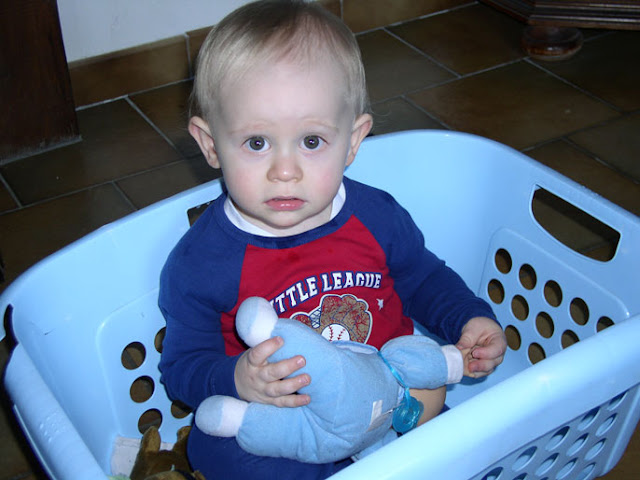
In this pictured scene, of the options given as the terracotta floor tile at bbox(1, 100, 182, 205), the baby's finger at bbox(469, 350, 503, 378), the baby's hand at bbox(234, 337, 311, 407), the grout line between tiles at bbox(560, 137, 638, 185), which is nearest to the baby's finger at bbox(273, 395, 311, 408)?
the baby's hand at bbox(234, 337, 311, 407)

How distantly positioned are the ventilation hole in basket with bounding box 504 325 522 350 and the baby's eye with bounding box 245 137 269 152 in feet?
1.79

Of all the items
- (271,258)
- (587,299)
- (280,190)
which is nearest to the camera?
(280,190)

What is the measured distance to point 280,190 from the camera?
74cm

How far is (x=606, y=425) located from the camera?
0.80 meters

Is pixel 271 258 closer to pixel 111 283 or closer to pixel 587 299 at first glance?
pixel 111 283

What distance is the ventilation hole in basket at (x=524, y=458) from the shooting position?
708 millimetres

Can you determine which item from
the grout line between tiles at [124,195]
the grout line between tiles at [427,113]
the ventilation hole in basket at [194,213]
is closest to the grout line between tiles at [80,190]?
the grout line between tiles at [124,195]

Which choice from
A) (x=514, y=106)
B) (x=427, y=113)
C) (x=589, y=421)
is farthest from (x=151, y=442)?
(x=514, y=106)

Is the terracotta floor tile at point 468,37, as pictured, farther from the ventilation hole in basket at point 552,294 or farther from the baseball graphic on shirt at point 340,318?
the baseball graphic on shirt at point 340,318

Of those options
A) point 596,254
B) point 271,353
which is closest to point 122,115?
point 596,254

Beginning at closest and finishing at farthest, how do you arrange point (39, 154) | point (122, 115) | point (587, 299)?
point (587, 299) < point (39, 154) < point (122, 115)

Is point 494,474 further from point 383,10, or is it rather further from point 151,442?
point 383,10

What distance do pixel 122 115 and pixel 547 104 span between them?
916 mm

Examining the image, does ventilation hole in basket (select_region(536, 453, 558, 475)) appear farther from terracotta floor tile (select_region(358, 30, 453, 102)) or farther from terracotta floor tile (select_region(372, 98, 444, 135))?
terracotta floor tile (select_region(358, 30, 453, 102))
